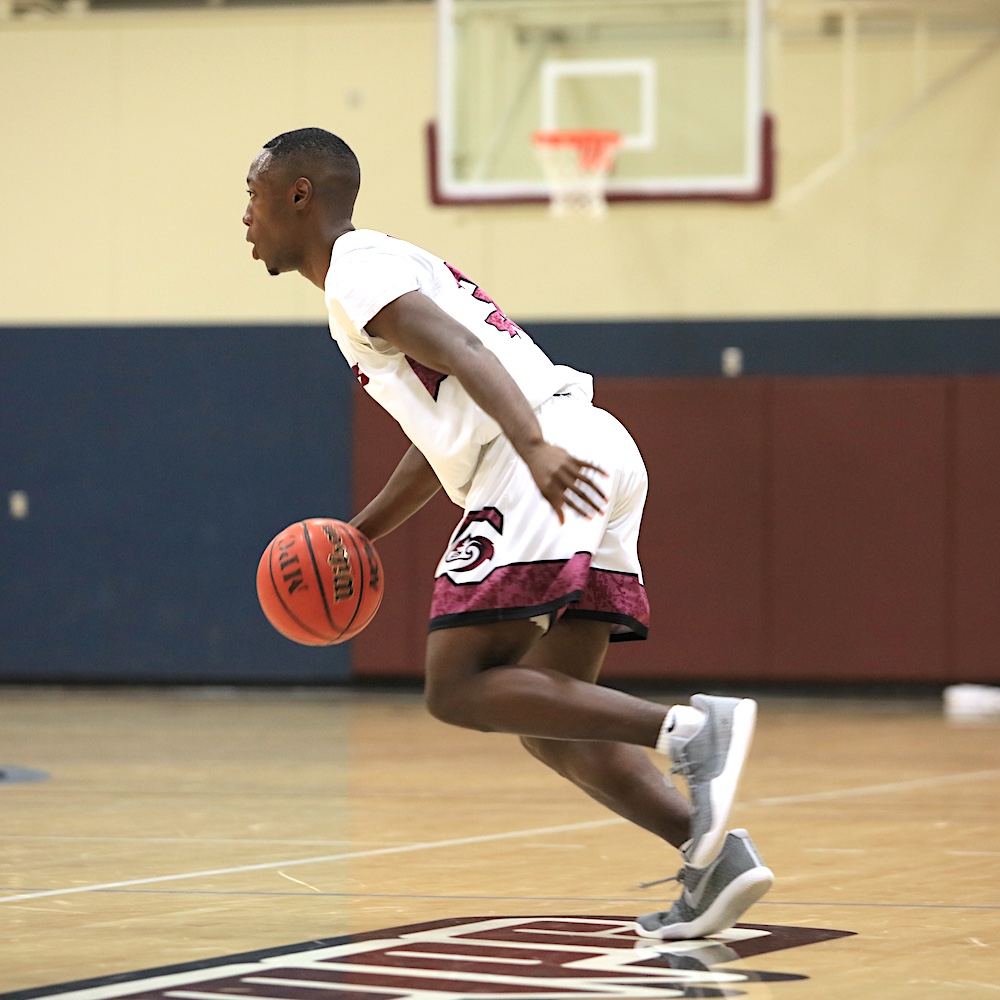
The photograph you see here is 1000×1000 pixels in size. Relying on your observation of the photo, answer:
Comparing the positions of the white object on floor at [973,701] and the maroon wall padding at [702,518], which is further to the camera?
the maroon wall padding at [702,518]

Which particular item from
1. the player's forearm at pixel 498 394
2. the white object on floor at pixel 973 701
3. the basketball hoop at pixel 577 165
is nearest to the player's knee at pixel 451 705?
the player's forearm at pixel 498 394

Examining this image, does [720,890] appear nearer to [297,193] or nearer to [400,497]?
[400,497]

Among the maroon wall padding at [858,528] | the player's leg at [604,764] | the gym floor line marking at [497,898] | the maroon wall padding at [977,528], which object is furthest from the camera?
the maroon wall padding at [858,528]

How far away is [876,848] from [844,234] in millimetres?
8074

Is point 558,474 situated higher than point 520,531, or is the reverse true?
point 558,474

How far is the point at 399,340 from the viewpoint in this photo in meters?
3.69

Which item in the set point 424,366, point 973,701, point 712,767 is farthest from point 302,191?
point 973,701

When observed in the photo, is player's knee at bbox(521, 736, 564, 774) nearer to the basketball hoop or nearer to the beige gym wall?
the basketball hoop

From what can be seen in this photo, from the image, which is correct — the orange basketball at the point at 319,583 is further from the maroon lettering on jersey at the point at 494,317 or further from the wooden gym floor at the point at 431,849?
the wooden gym floor at the point at 431,849

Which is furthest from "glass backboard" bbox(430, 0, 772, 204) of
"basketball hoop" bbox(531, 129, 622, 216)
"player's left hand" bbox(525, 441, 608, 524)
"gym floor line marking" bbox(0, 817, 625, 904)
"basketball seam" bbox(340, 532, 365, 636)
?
"player's left hand" bbox(525, 441, 608, 524)

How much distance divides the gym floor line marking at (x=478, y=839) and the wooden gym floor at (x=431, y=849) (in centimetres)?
2

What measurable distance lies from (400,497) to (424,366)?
1.68ft

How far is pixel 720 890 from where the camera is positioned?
3709mm

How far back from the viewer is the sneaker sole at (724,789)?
11.8 feet
